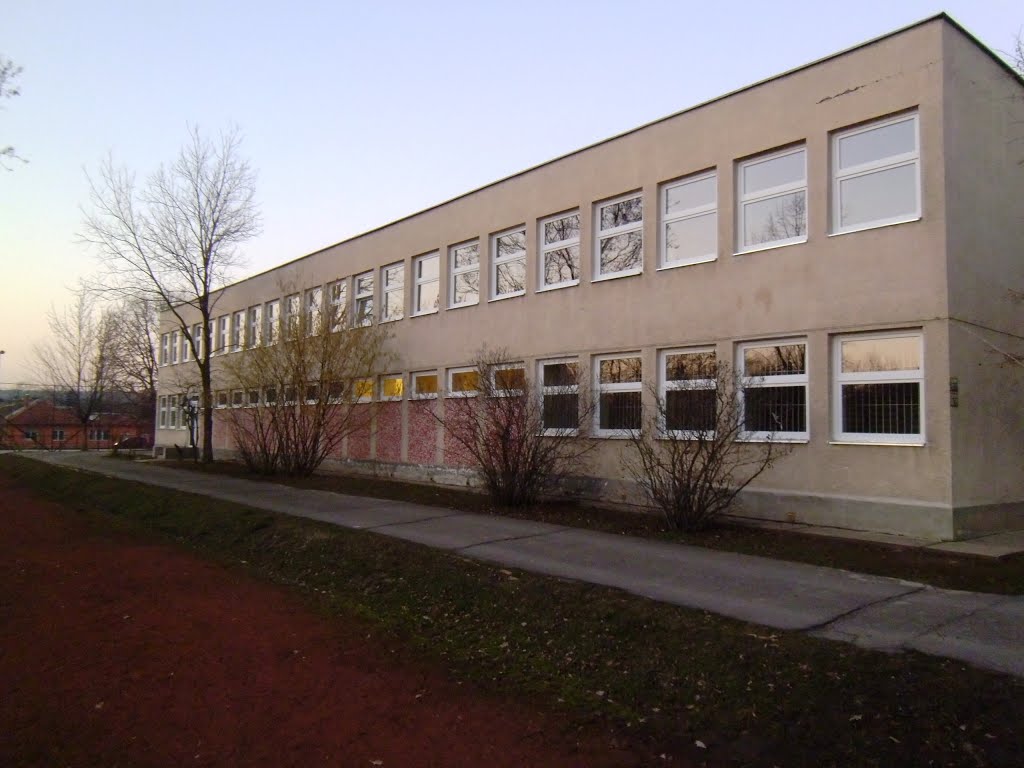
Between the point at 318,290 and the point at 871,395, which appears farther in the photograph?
the point at 318,290

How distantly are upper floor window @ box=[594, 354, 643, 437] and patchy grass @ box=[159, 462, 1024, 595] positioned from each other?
171cm

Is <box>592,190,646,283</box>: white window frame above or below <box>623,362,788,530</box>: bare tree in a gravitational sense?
above

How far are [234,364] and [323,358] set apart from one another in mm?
3465

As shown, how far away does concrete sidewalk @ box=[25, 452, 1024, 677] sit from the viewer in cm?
604

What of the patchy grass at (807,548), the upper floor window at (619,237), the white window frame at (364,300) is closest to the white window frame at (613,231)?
the upper floor window at (619,237)

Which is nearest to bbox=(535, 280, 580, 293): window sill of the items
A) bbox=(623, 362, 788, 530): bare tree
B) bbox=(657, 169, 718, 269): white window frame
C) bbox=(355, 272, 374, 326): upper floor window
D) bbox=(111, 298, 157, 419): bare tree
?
bbox=(657, 169, 718, 269): white window frame

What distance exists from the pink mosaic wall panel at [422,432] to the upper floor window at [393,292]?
2862 mm

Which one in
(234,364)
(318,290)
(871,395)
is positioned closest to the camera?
(871,395)

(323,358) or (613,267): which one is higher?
(613,267)

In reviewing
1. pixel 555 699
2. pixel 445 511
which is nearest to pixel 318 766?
Result: pixel 555 699

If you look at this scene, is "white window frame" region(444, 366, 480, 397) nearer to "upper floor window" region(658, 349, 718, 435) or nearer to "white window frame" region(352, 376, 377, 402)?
"white window frame" region(352, 376, 377, 402)

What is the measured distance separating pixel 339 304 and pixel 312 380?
2.63 meters

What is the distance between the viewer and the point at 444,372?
1983cm

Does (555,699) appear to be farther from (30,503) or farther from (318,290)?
(318,290)
